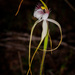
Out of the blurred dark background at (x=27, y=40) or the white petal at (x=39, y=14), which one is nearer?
the white petal at (x=39, y=14)

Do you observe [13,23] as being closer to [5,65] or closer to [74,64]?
[5,65]

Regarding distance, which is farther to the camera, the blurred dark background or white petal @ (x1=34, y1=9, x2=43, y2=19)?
the blurred dark background

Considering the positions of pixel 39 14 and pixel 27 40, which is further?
pixel 27 40

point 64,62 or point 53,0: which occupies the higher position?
point 53,0

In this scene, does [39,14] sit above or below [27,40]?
above

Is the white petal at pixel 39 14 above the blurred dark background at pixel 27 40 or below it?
above

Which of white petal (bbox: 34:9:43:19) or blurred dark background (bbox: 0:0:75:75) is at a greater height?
white petal (bbox: 34:9:43:19)

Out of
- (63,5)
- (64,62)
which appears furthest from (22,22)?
(64,62)

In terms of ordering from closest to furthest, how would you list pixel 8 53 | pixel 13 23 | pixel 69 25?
pixel 8 53 < pixel 13 23 < pixel 69 25
